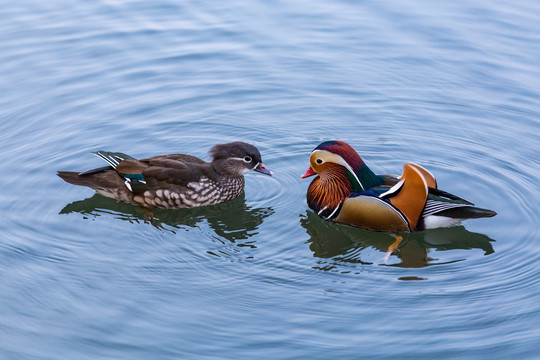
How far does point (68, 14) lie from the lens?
14766mm

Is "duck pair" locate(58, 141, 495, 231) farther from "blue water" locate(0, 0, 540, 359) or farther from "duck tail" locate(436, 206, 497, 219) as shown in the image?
"blue water" locate(0, 0, 540, 359)

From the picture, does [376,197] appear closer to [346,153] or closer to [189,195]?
[346,153]

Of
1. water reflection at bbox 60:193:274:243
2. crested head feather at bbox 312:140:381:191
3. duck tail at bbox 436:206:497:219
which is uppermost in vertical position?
crested head feather at bbox 312:140:381:191

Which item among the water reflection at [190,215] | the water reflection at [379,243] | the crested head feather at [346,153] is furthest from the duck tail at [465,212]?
the water reflection at [190,215]

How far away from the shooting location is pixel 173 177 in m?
9.12

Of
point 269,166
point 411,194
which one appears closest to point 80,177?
point 269,166

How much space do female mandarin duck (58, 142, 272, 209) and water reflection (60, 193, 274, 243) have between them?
87 mm

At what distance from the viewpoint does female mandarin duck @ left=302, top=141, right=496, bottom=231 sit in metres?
8.48

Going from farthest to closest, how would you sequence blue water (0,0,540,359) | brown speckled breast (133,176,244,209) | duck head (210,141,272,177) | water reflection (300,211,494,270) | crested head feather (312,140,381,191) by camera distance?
duck head (210,141,272,177)
brown speckled breast (133,176,244,209)
crested head feather (312,140,381,191)
water reflection (300,211,494,270)
blue water (0,0,540,359)

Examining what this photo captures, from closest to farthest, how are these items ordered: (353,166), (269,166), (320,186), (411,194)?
(411,194) < (353,166) < (320,186) < (269,166)

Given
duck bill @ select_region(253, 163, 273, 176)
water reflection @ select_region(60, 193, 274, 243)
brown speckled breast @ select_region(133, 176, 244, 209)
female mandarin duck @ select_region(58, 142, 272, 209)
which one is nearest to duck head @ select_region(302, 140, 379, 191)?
duck bill @ select_region(253, 163, 273, 176)

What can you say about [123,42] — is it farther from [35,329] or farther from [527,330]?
[527,330]

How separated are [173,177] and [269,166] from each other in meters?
1.47

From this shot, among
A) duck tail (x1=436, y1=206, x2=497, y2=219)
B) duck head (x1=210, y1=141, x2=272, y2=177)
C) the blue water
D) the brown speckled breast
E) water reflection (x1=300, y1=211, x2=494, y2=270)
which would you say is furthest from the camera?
duck head (x1=210, y1=141, x2=272, y2=177)
